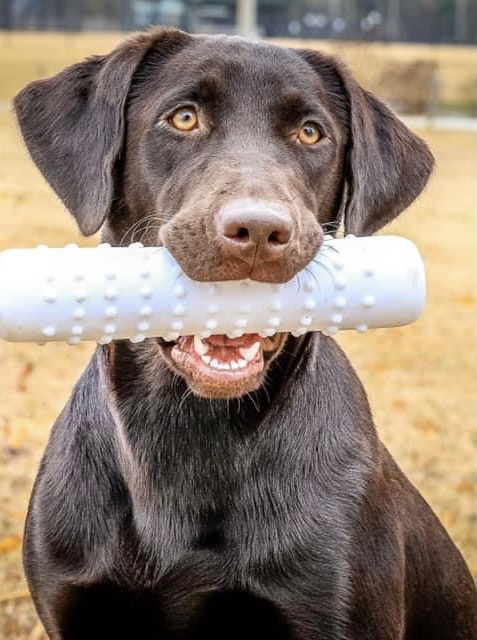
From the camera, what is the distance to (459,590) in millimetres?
3438

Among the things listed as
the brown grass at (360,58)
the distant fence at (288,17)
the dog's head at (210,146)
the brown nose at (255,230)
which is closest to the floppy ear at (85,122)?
the dog's head at (210,146)

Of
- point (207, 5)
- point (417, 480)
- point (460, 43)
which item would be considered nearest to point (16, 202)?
point (417, 480)

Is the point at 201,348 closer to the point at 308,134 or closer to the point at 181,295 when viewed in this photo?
the point at 181,295

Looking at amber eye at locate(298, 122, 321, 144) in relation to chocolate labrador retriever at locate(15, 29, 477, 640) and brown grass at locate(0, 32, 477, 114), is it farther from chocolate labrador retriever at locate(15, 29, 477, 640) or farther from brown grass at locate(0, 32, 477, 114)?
brown grass at locate(0, 32, 477, 114)

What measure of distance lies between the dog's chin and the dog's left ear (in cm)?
56

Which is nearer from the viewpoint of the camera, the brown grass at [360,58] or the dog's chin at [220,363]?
the dog's chin at [220,363]

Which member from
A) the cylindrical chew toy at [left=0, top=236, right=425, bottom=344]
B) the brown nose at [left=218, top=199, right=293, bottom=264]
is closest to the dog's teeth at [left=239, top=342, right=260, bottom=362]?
the cylindrical chew toy at [left=0, top=236, right=425, bottom=344]

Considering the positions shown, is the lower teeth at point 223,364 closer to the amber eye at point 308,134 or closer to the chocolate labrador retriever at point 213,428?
the chocolate labrador retriever at point 213,428

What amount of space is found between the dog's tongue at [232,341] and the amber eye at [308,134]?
0.56m

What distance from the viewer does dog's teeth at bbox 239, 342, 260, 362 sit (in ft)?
8.78

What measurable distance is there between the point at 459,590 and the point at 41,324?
166 cm

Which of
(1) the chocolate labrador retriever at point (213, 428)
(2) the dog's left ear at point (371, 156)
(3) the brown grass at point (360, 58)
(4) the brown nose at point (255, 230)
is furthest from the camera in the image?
(3) the brown grass at point (360, 58)

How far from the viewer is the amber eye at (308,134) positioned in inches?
116

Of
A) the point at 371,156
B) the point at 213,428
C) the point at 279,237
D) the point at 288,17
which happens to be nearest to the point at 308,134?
the point at 371,156
